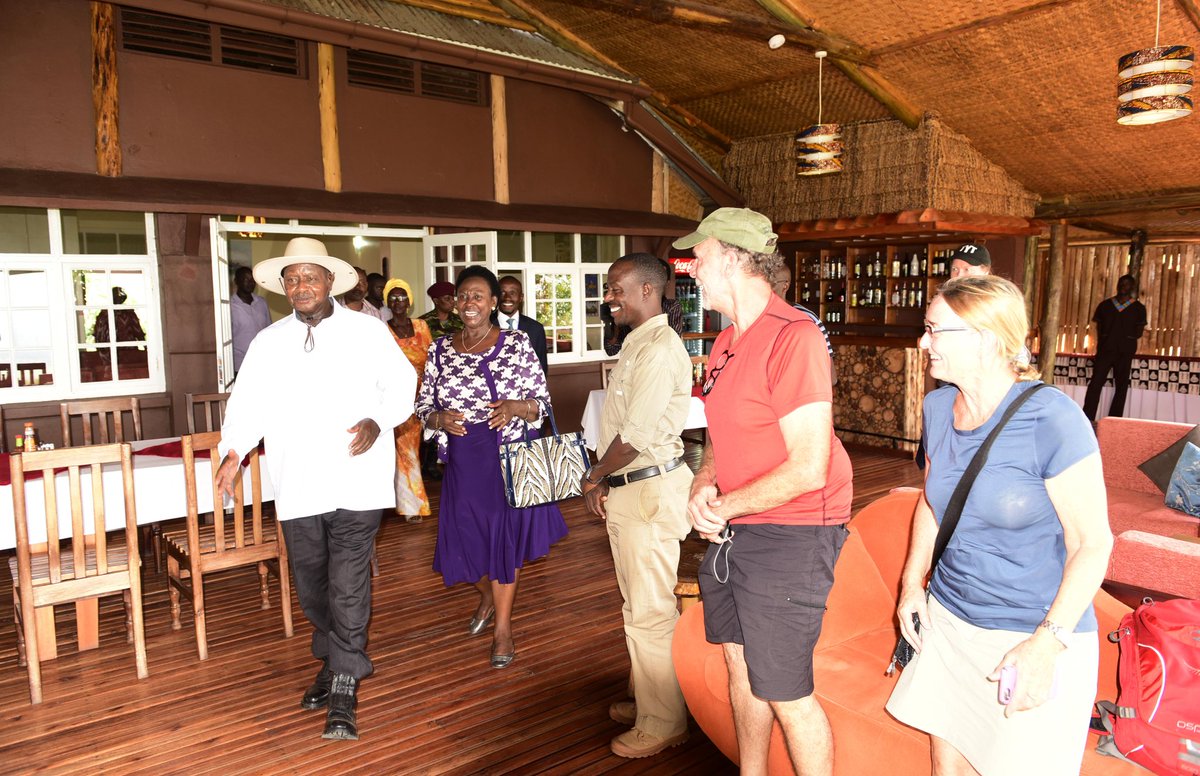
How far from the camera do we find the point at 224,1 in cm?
610

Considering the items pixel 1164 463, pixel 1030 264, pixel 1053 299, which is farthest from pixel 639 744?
pixel 1030 264

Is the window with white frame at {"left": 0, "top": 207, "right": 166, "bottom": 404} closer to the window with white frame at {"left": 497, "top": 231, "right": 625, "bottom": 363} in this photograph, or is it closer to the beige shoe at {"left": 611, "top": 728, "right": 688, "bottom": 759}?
the window with white frame at {"left": 497, "top": 231, "right": 625, "bottom": 363}

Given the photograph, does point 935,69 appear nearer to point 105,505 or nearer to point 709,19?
point 709,19

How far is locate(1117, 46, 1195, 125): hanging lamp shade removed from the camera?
452 cm

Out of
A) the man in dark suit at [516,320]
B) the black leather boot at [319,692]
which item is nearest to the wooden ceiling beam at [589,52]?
the man in dark suit at [516,320]

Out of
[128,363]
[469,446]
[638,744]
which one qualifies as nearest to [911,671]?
[638,744]

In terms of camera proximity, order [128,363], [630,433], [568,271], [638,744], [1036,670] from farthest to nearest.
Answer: [568,271] < [128,363] < [638,744] < [630,433] < [1036,670]

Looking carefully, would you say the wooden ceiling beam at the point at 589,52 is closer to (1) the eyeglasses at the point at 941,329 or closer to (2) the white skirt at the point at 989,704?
(1) the eyeglasses at the point at 941,329

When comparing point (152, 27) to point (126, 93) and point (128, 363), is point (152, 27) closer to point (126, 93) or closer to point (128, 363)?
point (126, 93)

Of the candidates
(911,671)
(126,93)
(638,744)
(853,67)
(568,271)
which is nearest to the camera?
(911,671)

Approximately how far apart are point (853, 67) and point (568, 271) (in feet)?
12.6

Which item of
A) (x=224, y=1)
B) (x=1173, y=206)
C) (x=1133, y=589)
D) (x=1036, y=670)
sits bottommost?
(x=1133, y=589)

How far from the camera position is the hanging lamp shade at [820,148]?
6.54 metres

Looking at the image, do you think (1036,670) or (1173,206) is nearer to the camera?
(1036,670)
